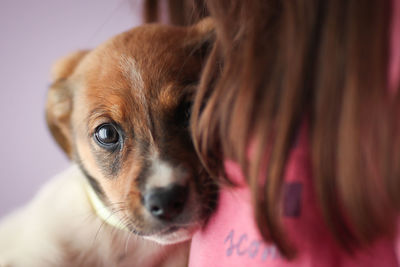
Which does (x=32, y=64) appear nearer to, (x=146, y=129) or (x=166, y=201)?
(x=146, y=129)

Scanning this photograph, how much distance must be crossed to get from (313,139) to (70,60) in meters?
1.31

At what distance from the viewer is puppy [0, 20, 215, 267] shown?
1.21 m

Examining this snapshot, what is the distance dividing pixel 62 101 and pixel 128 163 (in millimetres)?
546

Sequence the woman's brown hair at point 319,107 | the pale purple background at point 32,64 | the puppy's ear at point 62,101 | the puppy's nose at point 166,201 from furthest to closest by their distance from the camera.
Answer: the pale purple background at point 32,64
the puppy's ear at point 62,101
the puppy's nose at point 166,201
the woman's brown hair at point 319,107

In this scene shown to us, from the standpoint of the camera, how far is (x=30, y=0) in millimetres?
2631

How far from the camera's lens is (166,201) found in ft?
3.72

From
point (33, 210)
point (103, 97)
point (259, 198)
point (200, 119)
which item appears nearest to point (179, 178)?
point (200, 119)

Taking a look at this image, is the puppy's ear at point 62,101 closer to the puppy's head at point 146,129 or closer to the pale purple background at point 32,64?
the puppy's head at point 146,129

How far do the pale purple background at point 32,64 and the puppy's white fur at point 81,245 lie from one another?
0.99 metres

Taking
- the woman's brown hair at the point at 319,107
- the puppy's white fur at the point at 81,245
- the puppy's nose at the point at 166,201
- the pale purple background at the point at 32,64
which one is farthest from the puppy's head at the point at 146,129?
the pale purple background at the point at 32,64

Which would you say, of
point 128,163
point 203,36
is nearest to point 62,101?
point 128,163

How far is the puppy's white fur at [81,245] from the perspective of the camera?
4.92ft

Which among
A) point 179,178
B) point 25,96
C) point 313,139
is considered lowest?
point 25,96

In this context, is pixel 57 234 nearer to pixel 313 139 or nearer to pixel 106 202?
pixel 106 202
